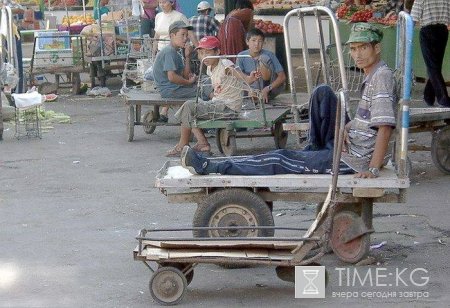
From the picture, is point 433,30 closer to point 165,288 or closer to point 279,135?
point 279,135

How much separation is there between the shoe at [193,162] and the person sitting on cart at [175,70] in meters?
5.78

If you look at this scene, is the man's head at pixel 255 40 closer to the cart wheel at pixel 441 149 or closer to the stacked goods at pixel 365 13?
the cart wheel at pixel 441 149

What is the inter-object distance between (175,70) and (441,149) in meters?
3.83

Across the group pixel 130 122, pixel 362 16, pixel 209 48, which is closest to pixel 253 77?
pixel 209 48

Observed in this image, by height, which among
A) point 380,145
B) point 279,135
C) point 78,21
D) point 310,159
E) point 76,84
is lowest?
point 76,84

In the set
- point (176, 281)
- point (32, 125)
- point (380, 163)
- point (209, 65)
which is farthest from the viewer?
point (32, 125)

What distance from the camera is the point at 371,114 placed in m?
7.35

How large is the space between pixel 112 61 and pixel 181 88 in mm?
6597

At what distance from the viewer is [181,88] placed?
13.3 metres

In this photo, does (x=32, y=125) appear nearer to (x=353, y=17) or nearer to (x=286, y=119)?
(x=286, y=119)

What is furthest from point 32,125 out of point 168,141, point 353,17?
point 353,17

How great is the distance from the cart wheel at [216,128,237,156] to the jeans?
4.48 meters

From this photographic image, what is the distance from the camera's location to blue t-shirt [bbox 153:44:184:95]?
13.2 metres

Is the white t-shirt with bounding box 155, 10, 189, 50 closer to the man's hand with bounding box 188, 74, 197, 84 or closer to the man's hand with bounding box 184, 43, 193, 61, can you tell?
the man's hand with bounding box 184, 43, 193, 61
